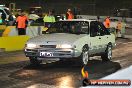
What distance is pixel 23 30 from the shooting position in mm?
21516

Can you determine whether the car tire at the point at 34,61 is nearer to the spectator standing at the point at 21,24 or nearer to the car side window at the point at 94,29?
the car side window at the point at 94,29

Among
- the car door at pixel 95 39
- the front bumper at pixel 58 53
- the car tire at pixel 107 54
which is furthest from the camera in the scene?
the car tire at pixel 107 54

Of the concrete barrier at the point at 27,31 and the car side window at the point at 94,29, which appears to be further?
the concrete barrier at the point at 27,31

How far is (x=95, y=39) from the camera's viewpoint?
45.7 feet

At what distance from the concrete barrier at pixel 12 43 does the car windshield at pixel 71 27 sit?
18.8 feet

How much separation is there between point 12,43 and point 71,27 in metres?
6.54

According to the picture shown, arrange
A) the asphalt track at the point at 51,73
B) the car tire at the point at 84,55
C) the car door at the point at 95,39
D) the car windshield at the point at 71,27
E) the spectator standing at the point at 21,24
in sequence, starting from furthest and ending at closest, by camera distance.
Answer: the spectator standing at the point at 21,24 → the car door at the point at 95,39 → the car windshield at the point at 71,27 → the car tire at the point at 84,55 → the asphalt track at the point at 51,73

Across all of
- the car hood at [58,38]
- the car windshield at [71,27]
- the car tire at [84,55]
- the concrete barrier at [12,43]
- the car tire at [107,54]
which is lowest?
the concrete barrier at [12,43]

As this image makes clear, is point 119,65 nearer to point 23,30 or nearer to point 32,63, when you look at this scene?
point 32,63

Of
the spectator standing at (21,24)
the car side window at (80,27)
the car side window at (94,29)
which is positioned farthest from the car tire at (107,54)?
the spectator standing at (21,24)

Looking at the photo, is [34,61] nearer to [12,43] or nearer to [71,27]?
[71,27]

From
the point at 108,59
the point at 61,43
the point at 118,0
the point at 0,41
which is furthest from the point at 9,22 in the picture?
the point at 118,0

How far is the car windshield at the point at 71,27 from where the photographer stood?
13492 millimetres

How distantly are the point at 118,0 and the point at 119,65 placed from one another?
65.4 metres
